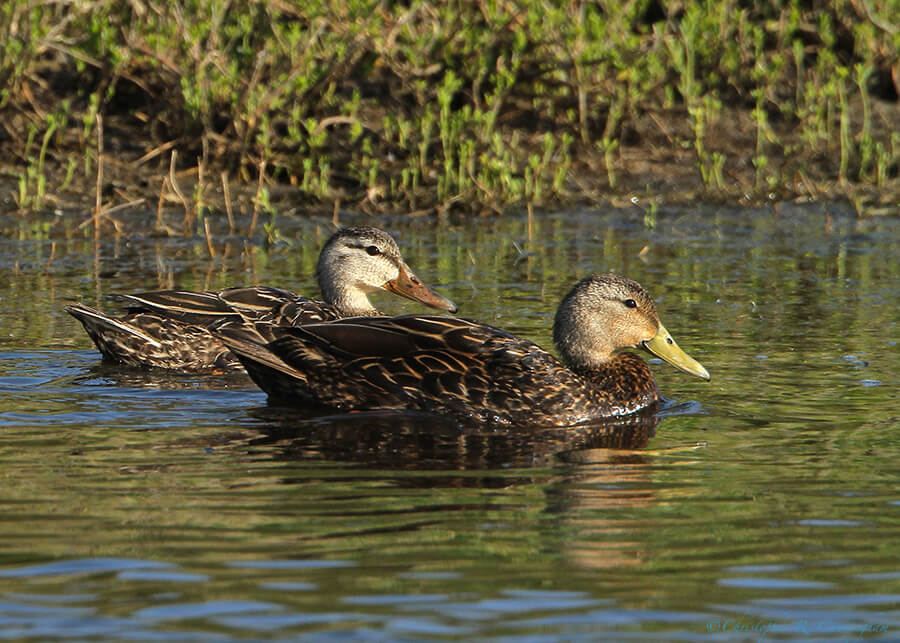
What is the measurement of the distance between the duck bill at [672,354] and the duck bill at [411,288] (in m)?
1.89

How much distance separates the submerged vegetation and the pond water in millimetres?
3334

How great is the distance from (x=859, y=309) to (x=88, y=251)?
586 cm

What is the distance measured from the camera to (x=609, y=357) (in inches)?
324

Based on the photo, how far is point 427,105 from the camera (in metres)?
14.1

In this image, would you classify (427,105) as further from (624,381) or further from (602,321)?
(624,381)

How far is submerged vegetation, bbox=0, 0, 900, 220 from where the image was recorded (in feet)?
45.3

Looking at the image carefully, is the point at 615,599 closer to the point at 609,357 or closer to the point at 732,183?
the point at 609,357

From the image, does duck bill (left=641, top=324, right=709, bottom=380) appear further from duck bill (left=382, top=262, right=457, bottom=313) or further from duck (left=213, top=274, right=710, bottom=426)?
duck bill (left=382, top=262, right=457, bottom=313)

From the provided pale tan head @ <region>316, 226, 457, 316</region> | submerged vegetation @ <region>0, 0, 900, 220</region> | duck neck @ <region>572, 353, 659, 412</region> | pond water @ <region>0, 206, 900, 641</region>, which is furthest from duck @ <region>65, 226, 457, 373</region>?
submerged vegetation @ <region>0, 0, 900, 220</region>

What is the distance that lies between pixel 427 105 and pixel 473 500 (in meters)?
8.80

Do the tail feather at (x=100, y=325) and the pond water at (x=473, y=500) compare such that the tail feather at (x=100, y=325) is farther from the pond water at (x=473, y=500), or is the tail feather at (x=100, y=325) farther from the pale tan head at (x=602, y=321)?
the pale tan head at (x=602, y=321)

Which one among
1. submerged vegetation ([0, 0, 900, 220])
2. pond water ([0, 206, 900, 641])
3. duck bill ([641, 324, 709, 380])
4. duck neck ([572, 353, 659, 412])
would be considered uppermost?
submerged vegetation ([0, 0, 900, 220])

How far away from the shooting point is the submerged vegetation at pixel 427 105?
543 inches

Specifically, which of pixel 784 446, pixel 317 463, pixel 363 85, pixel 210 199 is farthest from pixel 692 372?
pixel 363 85
